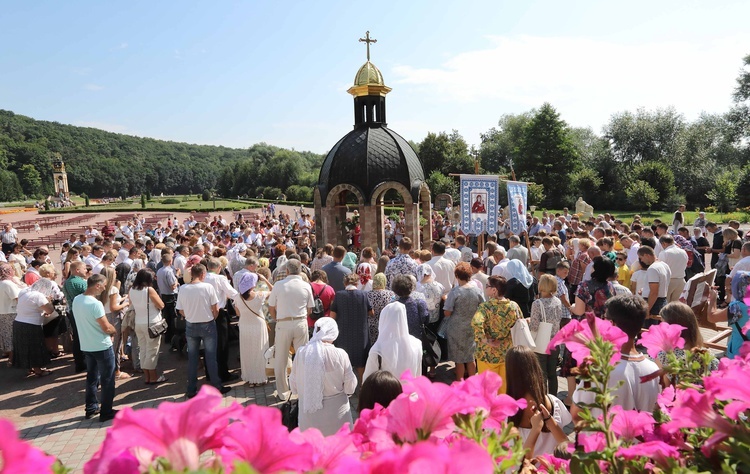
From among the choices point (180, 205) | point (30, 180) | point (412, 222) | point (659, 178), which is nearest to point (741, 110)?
point (659, 178)

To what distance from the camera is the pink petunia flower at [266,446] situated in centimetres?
91

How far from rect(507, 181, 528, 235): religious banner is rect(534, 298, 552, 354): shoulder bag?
6971mm

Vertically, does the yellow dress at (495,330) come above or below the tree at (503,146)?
below

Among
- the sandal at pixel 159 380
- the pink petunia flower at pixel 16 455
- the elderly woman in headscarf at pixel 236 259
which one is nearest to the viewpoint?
the pink petunia flower at pixel 16 455

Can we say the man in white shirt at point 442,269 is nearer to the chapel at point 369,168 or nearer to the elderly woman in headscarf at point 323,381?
the elderly woman in headscarf at point 323,381

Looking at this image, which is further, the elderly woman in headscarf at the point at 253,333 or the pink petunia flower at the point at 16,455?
the elderly woman in headscarf at the point at 253,333

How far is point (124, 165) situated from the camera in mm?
104062

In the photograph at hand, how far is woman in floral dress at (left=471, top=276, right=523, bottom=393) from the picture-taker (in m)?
5.41

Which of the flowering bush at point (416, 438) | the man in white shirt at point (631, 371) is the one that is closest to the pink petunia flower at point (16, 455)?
the flowering bush at point (416, 438)

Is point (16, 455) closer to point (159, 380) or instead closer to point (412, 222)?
point (159, 380)

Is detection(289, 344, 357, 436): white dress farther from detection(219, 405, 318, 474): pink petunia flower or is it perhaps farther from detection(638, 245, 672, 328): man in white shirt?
detection(638, 245, 672, 328): man in white shirt

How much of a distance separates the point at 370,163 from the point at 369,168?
5.7 inches

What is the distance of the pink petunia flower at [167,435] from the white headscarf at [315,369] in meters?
3.60

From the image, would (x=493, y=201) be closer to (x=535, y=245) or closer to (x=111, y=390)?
(x=535, y=245)
